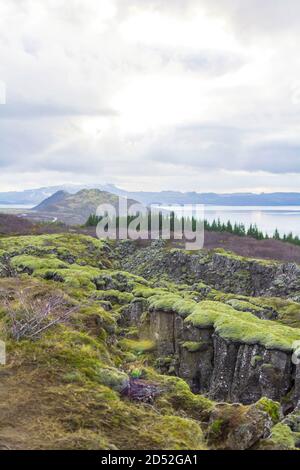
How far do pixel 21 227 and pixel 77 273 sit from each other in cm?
6407

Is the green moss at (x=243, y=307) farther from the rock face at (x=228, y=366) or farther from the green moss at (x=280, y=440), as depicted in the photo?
the green moss at (x=280, y=440)

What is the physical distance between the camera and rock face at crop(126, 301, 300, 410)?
19344mm

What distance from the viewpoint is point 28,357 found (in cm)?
1161

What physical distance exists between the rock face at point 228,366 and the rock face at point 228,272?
1141 inches

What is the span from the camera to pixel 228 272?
5509 centimetres

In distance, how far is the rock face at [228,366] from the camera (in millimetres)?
19344

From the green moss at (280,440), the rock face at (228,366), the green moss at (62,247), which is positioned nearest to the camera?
the green moss at (280,440)

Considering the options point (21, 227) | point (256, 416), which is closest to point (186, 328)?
point (256, 416)

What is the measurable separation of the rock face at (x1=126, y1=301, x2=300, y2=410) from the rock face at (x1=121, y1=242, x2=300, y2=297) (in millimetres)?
28991

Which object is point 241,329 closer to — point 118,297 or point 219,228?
point 118,297

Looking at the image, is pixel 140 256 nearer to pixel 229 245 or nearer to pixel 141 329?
pixel 229 245

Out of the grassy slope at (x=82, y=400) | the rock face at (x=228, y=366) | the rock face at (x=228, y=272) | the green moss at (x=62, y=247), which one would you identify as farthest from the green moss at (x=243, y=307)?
the green moss at (x=62, y=247)

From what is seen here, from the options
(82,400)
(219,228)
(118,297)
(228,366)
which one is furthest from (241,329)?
(219,228)

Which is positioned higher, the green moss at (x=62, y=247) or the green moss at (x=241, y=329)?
the green moss at (x=62, y=247)
